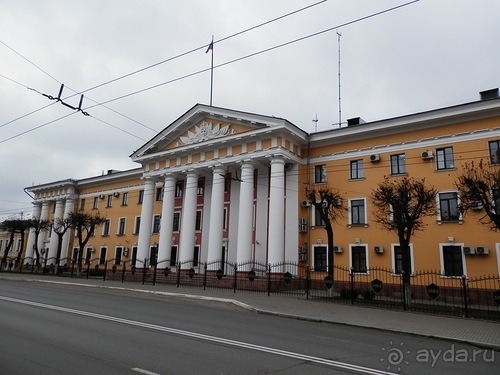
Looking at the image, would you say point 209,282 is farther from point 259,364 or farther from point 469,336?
point 259,364

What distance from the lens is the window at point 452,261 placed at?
816 inches

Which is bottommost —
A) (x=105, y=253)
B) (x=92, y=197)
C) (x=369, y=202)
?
(x=105, y=253)

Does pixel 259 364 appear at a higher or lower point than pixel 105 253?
lower

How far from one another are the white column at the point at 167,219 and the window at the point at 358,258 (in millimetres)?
14382

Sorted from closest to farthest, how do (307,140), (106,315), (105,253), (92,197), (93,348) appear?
(93,348)
(106,315)
(307,140)
(105,253)
(92,197)

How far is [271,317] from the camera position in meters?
13.1

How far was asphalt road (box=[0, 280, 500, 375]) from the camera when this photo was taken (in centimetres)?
596

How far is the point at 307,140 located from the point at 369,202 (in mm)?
6258

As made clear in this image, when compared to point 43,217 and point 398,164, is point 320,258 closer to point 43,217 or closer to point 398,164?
point 398,164

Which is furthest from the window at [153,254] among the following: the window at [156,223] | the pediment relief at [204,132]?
the pediment relief at [204,132]

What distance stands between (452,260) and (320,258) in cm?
789

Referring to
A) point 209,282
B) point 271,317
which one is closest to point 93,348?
point 271,317

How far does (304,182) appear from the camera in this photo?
89.8ft

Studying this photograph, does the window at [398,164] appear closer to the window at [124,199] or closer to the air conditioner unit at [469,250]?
the air conditioner unit at [469,250]
